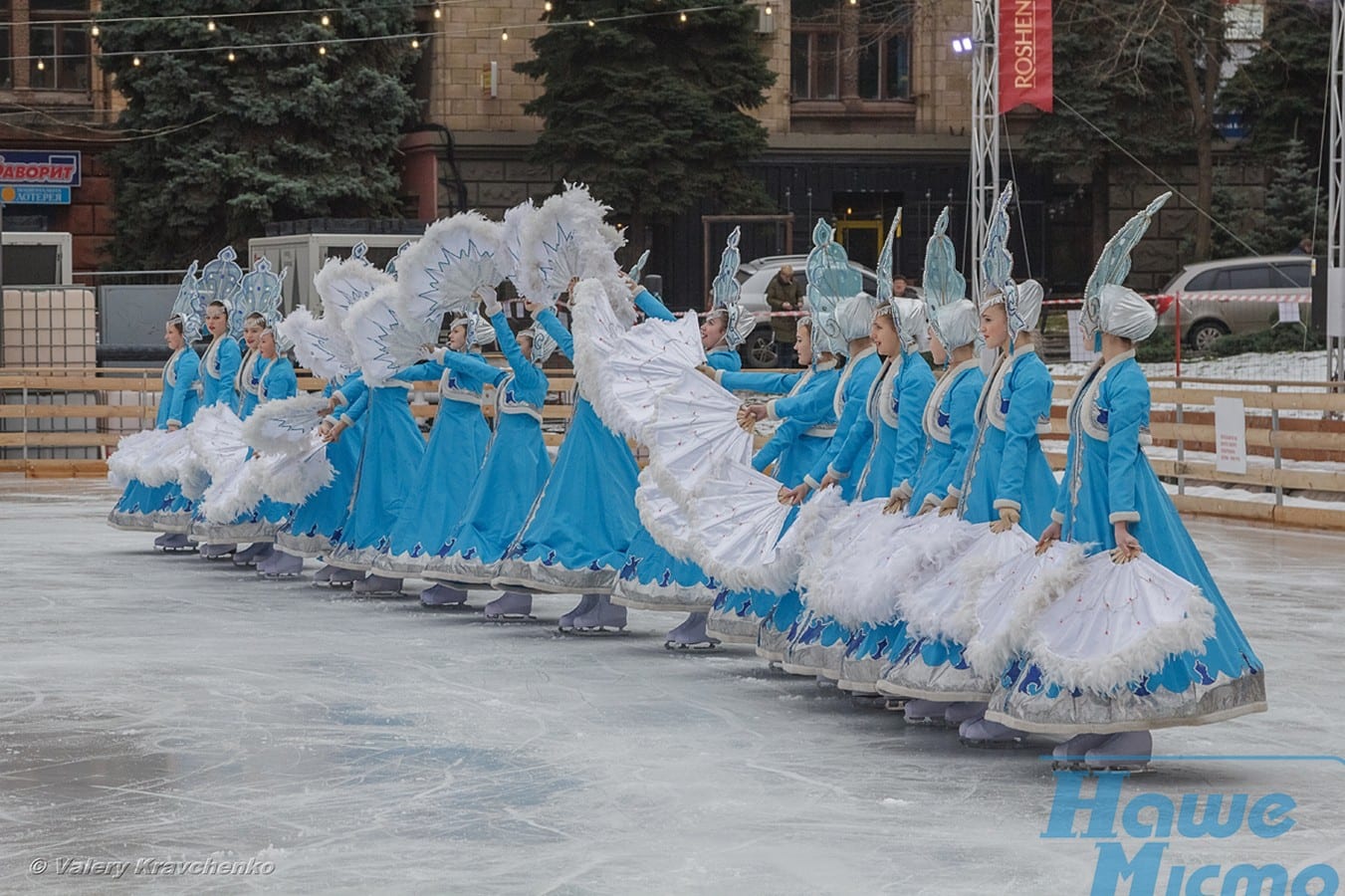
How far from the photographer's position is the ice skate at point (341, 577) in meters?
14.5

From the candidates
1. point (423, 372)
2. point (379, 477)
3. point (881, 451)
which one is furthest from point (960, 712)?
point (379, 477)

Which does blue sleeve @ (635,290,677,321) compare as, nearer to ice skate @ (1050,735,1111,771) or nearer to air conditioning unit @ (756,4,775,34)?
ice skate @ (1050,735,1111,771)

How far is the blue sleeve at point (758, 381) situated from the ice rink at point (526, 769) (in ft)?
4.85

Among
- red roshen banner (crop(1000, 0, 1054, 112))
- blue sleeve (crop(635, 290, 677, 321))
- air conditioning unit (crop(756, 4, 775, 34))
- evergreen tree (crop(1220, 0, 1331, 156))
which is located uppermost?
air conditioning unit (crop(756, 4, 775, 34))

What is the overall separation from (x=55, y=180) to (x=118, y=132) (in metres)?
1.91

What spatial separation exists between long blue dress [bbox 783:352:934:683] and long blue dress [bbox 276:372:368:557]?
5.35m

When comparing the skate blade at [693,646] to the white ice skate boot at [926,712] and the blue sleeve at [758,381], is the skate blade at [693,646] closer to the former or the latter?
the blue sleeve at [758,381]

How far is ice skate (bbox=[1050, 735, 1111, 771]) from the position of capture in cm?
805

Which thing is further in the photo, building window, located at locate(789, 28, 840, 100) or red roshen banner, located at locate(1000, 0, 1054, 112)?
building window, located at locate(789, 28, 840, 100)

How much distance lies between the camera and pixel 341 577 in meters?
14.6

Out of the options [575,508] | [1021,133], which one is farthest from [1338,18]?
[1021,133]

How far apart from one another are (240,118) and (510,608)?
22917mm

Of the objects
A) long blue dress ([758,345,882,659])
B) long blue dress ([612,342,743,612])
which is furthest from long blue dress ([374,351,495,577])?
long blue dress ([758,345,882,659])

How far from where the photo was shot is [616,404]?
11.4m
